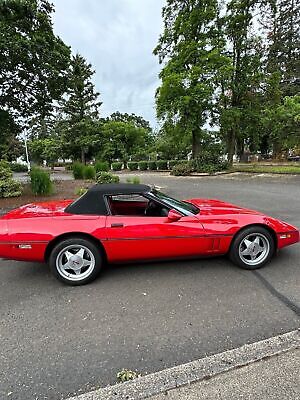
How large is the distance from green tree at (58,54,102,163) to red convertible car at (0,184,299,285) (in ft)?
97.1

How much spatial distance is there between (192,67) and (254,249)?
18587 mm

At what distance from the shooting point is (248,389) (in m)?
1.65

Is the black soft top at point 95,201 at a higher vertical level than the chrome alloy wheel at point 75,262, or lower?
higher

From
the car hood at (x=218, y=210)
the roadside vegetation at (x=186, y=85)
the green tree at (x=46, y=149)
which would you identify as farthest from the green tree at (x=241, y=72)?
the green tree at (x=46, y=149)

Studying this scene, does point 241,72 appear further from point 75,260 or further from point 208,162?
point 75,260

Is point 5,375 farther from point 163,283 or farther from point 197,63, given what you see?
point 197,63

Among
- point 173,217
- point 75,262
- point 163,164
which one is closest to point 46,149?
point 163,164

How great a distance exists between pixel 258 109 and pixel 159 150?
19254 mm

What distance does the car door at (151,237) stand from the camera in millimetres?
3102

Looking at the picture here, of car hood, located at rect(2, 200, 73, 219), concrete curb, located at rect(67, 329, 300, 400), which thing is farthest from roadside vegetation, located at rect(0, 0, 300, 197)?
concrete curb, located at rect(67, 329, 300, 400)

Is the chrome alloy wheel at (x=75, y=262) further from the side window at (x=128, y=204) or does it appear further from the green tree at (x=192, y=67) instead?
the green tree at (x=192, y=67)

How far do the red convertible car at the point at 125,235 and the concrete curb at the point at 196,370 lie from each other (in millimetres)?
1348

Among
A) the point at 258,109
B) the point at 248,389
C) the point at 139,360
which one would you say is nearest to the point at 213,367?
the point at 248,389

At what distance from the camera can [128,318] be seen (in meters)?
2.46
